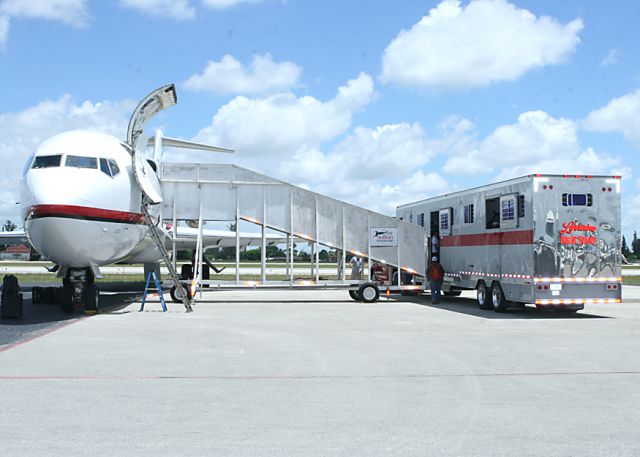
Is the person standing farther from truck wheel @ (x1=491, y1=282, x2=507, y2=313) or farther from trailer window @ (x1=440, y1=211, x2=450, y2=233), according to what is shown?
truck wheel @ (x1=491, y1=282, x2=507, y2=313)

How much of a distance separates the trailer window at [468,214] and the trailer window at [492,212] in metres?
0.92


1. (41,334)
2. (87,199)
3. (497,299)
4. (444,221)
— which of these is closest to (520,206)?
(497,299)

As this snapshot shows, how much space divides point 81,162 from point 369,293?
10.2m

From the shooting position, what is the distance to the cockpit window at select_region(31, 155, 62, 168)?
14.2 m

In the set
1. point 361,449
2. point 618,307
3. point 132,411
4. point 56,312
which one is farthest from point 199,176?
point 361,449

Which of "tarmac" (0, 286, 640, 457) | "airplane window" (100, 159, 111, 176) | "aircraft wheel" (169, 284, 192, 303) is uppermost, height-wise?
"airplane window" (100, 159, 111, 176)

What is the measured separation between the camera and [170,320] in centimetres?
1514

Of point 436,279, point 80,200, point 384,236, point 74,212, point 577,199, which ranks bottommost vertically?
point 436,279

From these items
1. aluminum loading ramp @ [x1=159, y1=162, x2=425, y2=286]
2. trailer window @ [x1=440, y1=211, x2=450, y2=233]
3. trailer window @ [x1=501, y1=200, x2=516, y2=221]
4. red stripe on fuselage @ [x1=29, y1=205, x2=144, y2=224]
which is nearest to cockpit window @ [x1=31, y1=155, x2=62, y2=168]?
red stripe on fuselage @ [x1=29, y1=205, x2=144, y2=224]

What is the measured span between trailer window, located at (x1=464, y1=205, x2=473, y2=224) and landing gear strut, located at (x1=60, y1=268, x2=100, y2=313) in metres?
10.4

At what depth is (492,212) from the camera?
717 inches

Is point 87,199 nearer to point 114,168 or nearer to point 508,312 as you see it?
point 114,168

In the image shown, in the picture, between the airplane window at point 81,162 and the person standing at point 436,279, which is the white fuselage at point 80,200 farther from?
the person standing at point 436,279

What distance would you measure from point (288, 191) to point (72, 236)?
881cm
